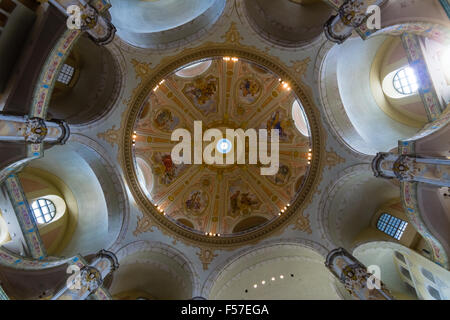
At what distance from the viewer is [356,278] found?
10.8m

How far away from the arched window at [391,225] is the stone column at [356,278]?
3.17 m

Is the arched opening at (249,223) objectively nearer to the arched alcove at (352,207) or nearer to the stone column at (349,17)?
the arched alcove at (352,207)

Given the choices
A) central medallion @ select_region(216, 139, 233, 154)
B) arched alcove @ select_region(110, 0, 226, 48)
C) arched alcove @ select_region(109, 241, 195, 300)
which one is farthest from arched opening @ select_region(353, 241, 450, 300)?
arched alcove @ select_region(110, 0, 226, 48)

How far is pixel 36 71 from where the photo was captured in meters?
9.41

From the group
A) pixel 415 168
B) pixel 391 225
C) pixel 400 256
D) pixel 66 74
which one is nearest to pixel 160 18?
pixel 66 74

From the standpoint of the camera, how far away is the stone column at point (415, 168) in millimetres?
7746

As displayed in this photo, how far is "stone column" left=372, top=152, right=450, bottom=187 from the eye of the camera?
25.4ft

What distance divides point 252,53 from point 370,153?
27.5 ft

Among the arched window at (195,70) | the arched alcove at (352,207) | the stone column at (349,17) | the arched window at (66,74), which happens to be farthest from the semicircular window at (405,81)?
the arched window at (66,74)

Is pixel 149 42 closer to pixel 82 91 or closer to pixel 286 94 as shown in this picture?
pixel 82 91

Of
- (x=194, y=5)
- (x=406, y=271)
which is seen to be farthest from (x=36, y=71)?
(x=406, y=271)

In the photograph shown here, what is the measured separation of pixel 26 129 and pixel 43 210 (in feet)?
25.1

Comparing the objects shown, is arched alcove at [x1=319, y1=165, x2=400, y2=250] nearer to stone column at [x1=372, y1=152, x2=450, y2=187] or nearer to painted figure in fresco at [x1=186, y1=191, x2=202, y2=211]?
stone column at [x1=372, y1=152, x2=450, y2=187]
